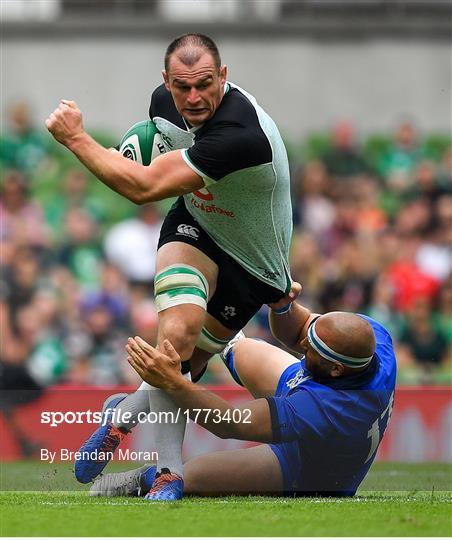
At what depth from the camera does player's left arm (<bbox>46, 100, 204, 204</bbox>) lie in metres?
6.04

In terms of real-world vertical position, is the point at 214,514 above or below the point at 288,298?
below

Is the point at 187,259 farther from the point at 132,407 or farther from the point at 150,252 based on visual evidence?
the point at 150,252

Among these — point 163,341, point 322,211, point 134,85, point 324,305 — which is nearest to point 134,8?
point 134,85

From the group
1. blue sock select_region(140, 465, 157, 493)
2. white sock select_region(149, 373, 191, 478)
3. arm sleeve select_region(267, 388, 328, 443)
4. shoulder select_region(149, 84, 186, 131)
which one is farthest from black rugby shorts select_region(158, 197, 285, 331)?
blue sock select_region(140, 465, 157, 493)

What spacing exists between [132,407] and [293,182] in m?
6.84

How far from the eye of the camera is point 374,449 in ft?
20.8

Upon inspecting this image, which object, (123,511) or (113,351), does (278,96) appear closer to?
(113,351)

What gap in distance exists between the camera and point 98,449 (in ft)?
20.7

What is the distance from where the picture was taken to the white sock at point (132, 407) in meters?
6.39

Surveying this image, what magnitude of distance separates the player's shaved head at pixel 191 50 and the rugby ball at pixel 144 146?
0.57m

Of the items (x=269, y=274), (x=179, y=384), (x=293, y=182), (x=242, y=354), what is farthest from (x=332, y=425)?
(x=293, y=182)

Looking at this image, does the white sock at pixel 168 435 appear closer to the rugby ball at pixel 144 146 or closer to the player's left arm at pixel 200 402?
the player's left arm at pixel 200 402

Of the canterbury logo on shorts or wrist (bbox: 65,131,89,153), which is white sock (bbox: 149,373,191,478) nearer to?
the canterbury logo on shorts

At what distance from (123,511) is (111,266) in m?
6.64
